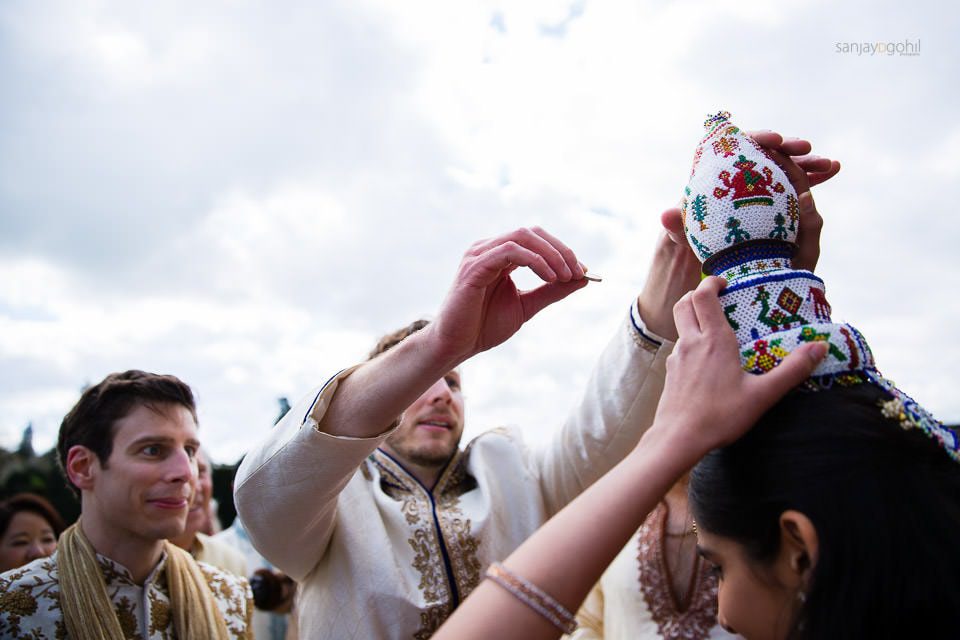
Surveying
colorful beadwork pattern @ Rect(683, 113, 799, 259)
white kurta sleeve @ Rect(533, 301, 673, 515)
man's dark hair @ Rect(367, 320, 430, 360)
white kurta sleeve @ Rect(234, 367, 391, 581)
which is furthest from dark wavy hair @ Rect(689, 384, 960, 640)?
man's dark hair @ Rect(367, 320, 430, 360)

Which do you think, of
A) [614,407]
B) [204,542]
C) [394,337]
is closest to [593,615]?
[614,407]

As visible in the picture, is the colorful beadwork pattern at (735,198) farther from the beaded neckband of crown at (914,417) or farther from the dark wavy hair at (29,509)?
the dark wavy hair at (29,509)

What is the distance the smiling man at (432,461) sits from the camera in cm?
195

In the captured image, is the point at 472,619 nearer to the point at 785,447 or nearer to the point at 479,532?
the point at 785,447

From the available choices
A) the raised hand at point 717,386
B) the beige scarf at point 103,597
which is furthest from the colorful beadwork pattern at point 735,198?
the beige scarf at point 103,597

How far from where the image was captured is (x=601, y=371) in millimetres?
2443

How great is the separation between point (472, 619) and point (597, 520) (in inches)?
9.3

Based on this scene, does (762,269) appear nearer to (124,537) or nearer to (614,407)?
(614,407)

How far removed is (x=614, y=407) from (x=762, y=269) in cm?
110

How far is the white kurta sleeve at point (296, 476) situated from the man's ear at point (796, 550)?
1128 millimetres

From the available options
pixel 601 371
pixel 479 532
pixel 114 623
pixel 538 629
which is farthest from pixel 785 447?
pixel 114 623

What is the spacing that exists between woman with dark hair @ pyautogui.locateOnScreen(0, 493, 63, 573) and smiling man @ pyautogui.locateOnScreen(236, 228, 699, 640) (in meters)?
2.71

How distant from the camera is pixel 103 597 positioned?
8.61 feet

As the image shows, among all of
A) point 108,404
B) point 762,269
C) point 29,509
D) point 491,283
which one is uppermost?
point 29,509
